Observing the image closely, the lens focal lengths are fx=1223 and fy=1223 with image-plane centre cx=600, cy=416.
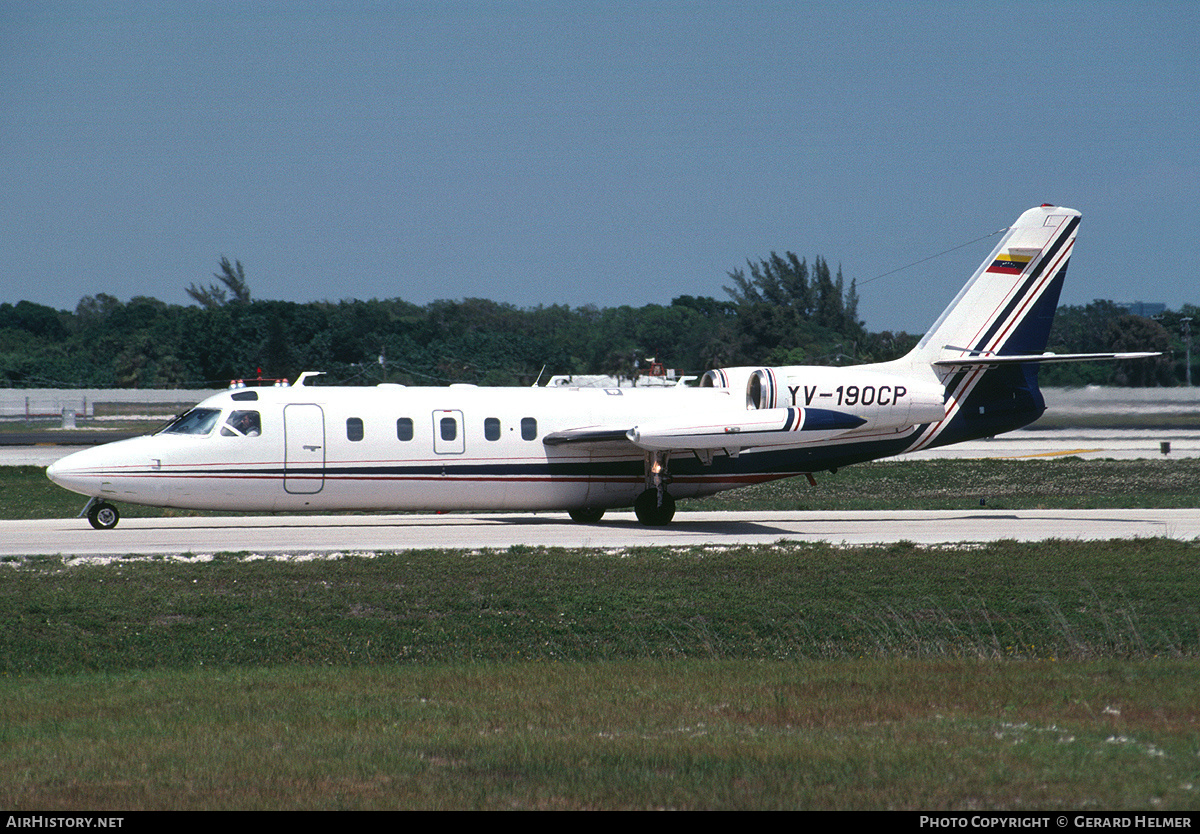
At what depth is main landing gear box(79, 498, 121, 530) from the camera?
25078mm

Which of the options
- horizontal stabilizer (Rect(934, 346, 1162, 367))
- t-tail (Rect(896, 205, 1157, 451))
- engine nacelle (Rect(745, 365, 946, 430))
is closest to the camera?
horizontal stabilizer (Rect(934, 346, 1162, 367))

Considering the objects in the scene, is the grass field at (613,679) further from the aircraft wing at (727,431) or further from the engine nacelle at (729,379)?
the engine nacelle at (729,379)

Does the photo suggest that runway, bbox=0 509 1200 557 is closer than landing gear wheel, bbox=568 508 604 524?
Yes

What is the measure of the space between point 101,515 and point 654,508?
11606mm

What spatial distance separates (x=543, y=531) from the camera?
25500mm

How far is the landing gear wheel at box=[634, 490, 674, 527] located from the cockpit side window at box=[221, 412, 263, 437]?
27.3 feet

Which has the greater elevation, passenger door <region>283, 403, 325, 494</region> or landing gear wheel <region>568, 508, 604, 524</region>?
passenger door <region>283, 403, 325, 494</region>

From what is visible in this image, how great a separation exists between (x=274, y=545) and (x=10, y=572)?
485 centimetres

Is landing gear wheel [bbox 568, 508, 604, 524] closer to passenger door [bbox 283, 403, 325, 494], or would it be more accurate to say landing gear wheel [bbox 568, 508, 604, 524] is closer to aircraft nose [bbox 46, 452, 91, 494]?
passenger door [bbox 283, 403, 325, 494]

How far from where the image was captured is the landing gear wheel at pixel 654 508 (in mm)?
26969

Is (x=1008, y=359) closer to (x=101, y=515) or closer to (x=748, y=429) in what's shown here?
(x=748, y=429)

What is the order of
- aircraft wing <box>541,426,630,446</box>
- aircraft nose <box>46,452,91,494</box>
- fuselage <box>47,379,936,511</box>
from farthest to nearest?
aircraft wing <box>541,426,630,446</box> → fuselage <box>47,379,936,511</box> → aircraft nose <box>46,452,91,494</box>

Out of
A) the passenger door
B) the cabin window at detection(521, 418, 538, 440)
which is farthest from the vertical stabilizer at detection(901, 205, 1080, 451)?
the passenger door

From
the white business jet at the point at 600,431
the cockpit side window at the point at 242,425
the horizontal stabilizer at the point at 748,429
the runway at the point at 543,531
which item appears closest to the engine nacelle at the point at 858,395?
the white business jet at the point at 600,431
